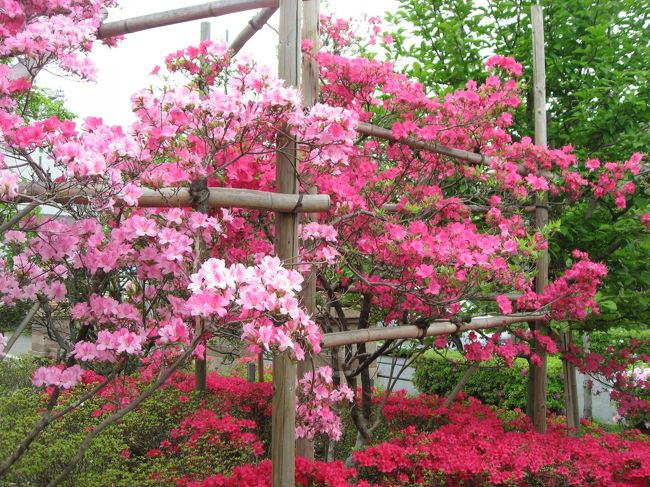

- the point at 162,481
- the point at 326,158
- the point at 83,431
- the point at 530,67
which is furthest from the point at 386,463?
the point at 530,67

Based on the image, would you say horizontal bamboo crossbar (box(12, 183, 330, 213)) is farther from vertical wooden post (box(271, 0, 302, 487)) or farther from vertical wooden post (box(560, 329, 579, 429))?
vertical wooden post (box(560, 329, 579, 429))

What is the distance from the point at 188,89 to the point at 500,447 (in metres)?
2.61

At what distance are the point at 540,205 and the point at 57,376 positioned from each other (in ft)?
13.0

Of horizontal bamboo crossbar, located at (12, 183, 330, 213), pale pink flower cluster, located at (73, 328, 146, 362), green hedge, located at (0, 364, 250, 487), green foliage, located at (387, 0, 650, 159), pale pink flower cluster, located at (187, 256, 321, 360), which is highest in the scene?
green foliage, located at (387, 0, 650, 159)

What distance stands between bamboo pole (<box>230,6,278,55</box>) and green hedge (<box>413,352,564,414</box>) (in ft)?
17.8

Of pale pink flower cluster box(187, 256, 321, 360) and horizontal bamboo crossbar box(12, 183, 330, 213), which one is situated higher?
horizontal bamboo crossbar box(12, 183, 330, 213)

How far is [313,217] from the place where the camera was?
3.29 m

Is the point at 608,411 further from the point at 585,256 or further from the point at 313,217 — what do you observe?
the point at 313,217

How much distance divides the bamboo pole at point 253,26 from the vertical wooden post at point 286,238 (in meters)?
0.45

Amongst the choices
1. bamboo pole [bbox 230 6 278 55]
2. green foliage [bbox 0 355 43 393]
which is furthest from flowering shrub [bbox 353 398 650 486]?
green foliage [bbox 0 355 43 393]

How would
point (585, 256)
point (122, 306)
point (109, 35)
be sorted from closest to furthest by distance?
point (122, 306), point (109, 35), point (585, 256)

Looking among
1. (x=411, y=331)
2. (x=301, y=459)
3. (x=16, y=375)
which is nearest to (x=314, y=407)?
(x=301, y=459)

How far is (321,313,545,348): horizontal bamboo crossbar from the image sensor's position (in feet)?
9.84

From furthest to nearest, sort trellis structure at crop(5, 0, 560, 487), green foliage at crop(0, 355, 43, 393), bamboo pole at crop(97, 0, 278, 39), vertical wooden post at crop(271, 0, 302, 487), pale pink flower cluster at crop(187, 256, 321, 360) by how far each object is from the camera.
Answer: green foliage at crop(0, 355, 43, 393)
bamboo pole at crop(97, 0, 278, 39)
vertical wooden post at crop(271, 0, 302, 487)
trellis structure at crop(5, 0, 560, 487)
pale pink flower cluster at crop(187, 256, 321, 360)
